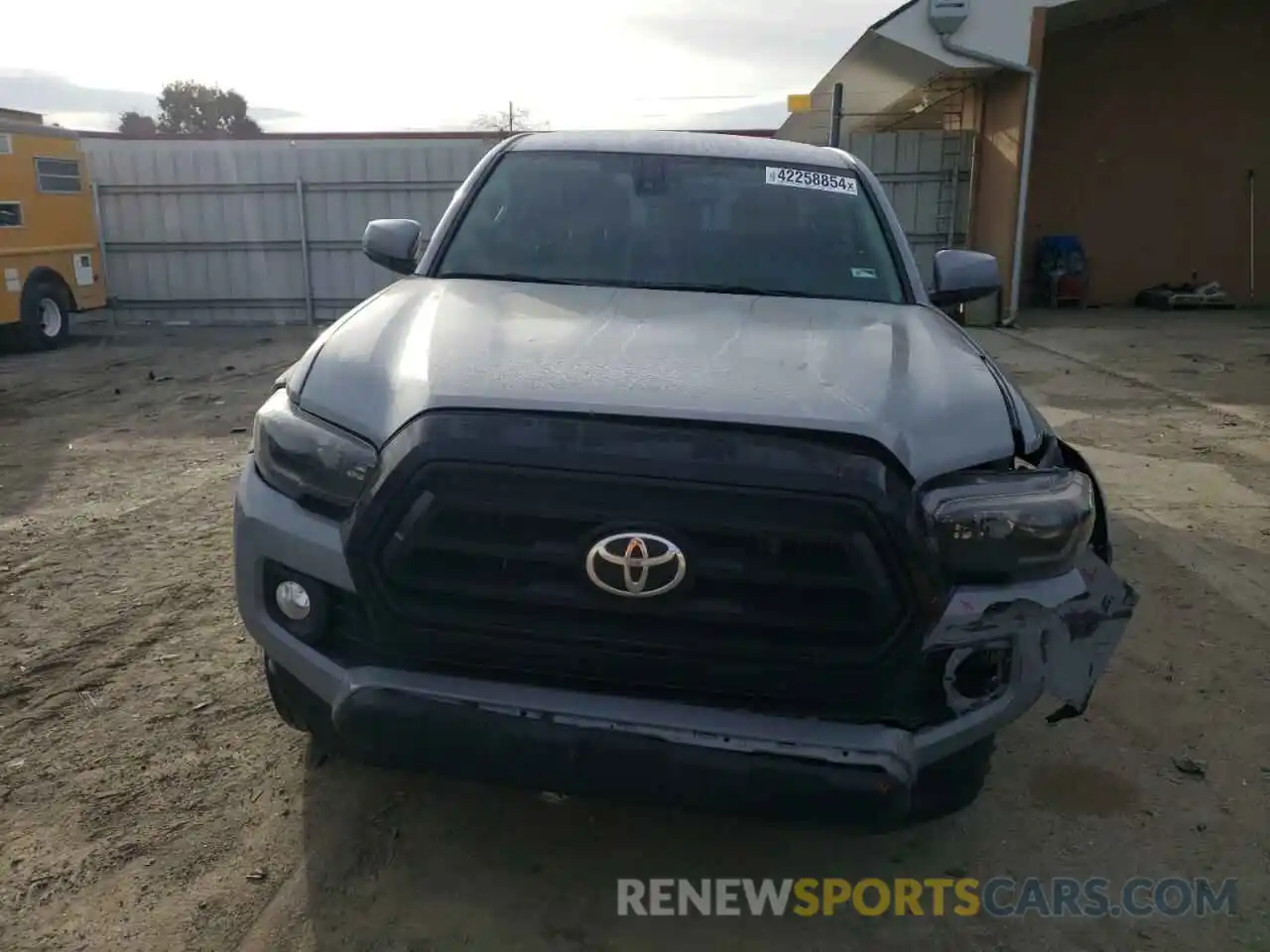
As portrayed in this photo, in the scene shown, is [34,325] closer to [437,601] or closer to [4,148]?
[4,148]

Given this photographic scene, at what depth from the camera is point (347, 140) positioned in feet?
48.1

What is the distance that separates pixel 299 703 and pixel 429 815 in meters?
0.53

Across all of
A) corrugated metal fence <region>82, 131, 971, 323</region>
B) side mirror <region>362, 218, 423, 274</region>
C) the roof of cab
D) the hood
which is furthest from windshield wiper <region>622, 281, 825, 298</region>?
corrugated metal fence <region>82, 131, 971, 323</region>

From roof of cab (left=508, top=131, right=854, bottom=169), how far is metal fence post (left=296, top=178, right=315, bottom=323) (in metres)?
11.7

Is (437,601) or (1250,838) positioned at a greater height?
(437,601)

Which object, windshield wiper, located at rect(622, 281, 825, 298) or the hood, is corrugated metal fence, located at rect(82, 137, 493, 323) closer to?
windshield wiper, located at rect(622, 281, 825, 298)

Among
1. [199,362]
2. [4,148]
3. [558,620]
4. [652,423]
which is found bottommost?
[199,362]

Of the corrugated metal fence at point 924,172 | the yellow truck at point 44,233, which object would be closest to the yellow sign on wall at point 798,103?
the corrugated metal fence at point 924,172

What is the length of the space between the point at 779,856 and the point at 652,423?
4.05 ft

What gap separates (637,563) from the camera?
6.30 feet

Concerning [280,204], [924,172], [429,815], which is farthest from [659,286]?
[280,204]

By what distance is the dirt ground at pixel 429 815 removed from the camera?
2.22 meters

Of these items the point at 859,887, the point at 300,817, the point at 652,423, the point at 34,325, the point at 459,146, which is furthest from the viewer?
the point at 459,146

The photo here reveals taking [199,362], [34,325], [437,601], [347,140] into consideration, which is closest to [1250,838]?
[437,601]
